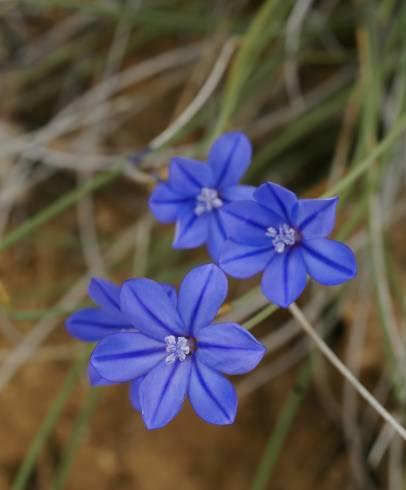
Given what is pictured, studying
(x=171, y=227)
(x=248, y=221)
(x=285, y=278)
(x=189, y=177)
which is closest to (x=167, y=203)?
(x=189, y=177)

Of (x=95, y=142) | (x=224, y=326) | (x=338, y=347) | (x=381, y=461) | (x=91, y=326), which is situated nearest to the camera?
(x=224, y=326)

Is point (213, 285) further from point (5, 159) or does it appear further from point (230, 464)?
point (5, 159)

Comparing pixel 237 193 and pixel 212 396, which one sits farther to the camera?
pixel 237 193

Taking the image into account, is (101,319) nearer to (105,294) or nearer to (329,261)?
(105,294)

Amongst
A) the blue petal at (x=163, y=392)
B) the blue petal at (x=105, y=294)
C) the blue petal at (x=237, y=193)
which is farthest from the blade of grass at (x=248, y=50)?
the blue petal at (x=163, y=392)

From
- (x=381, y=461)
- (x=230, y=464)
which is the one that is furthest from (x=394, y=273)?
(x=230, y=464)

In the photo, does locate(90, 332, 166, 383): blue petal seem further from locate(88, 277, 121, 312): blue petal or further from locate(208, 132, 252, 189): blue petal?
locate(208, 132, 252, 189): blue petal
